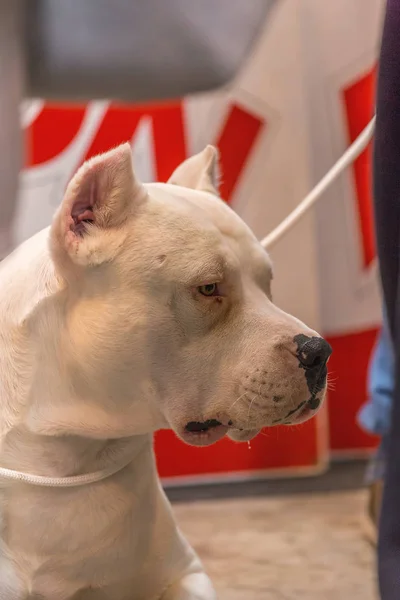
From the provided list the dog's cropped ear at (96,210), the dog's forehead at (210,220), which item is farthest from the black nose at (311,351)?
the dog's cropped ear at (96,210)

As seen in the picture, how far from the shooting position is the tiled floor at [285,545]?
59.6 inches

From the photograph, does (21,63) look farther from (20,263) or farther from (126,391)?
(126,391)

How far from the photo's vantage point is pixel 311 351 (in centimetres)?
85

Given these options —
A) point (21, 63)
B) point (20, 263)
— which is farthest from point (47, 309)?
point (21, 63)

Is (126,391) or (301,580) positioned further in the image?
(301,580)

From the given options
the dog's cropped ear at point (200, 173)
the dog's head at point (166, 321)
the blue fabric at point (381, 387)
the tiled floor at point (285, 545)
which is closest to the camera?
the dog's head at point (166, 321)

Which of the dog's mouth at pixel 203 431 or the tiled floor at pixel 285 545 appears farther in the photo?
the tiled floor at pixel 285 545

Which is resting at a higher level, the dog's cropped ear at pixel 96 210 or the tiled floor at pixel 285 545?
the dog's cropped ear at pixel 96 210

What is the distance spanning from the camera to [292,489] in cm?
217

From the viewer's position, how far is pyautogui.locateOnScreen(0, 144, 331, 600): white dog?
0.85 m

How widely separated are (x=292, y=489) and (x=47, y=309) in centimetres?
144

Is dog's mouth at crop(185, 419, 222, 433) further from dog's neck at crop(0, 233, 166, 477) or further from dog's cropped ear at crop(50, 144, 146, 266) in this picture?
dog's cropped ear at crop(50, 144, 146, 266)

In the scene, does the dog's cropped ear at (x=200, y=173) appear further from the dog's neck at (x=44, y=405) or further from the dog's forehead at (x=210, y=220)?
the dog's neck at (x=44, y=405)

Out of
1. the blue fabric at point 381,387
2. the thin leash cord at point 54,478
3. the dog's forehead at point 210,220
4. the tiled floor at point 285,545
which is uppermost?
the dog's forehead at point 210,220
